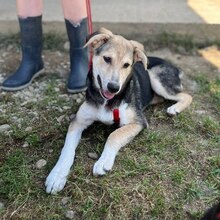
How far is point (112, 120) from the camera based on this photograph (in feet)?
12.0

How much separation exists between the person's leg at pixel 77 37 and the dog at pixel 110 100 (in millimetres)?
654

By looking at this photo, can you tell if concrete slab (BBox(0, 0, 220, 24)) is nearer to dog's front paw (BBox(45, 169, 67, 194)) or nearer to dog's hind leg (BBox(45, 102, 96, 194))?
dog's hind leg (BBox(45, 102, 96, 194))

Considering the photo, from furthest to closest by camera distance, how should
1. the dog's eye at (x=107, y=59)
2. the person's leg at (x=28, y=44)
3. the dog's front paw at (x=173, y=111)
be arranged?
the person's leg at (x=28, y=44) < the dog's front paw at (x=173, y=111) < the dog's eye at (x=107, y=59)

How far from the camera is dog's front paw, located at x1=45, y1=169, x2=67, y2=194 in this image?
121 inches

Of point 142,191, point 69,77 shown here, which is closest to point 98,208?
point 142,191

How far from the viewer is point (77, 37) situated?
4.35 metres

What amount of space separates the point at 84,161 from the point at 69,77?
1.30 m

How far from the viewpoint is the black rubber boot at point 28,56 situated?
4371mm

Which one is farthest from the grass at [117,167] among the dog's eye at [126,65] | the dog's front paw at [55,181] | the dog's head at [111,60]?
the dog's eye at [126,65]

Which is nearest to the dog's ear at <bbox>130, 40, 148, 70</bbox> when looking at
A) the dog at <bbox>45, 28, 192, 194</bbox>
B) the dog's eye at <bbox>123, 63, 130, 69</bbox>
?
the dog at <bbox>45, 28, 192, 194</bbox>

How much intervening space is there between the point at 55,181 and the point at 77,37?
5.65 ft

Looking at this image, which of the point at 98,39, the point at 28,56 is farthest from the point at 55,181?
the point at 28,56

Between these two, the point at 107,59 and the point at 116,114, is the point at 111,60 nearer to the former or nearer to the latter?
the point at 107,59

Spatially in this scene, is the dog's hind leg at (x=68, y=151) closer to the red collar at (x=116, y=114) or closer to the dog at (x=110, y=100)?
the dog at (x=110, y=100)
